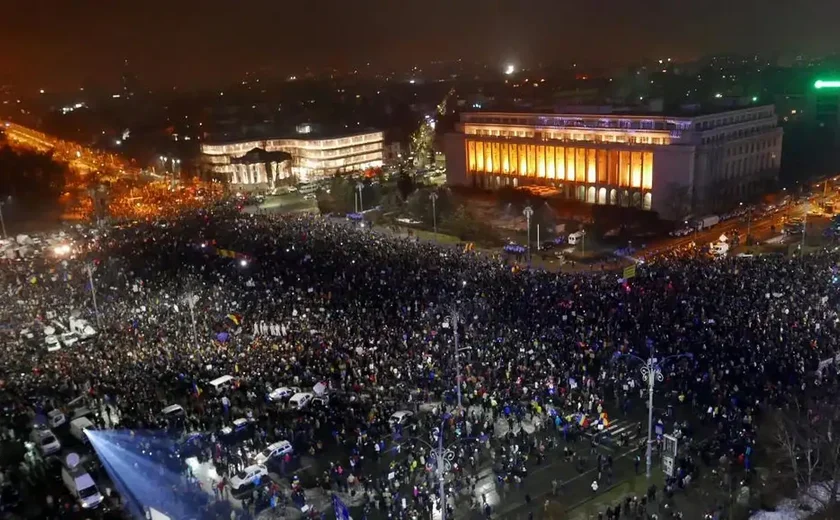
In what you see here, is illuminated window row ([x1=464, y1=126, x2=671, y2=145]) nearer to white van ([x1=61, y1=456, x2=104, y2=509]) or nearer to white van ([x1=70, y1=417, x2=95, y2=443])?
white van ([x1=70, y1=417, x2=95, y2=443])

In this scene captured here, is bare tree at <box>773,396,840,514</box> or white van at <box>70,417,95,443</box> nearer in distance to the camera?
bare tree at <box>773,396,840,514</box>

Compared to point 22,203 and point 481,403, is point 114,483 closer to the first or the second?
point 481,403

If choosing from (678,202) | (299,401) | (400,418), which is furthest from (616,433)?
(678,202)

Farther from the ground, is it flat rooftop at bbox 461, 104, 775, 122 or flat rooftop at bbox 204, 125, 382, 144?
flat rooftop at bbox 461, 104, 775, 122

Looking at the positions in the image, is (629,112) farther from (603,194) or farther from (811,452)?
(811,452)

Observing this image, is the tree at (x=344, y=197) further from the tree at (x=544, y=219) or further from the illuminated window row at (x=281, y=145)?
the illuminated window row at (x=281, y=145)

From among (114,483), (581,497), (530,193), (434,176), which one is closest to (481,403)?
(581,497)

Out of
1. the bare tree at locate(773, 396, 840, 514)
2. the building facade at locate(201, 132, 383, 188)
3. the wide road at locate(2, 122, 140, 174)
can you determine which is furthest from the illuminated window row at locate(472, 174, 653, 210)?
the wide road at locate(2, 122, 140, 174)
